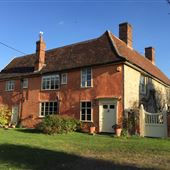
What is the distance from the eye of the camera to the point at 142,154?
1280 cm

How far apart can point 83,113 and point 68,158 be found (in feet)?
47.2

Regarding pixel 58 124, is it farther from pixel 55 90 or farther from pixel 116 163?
pixel 116 163

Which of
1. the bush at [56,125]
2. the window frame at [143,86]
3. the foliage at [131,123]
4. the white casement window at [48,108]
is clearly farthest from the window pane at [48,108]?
the window frame at [143,86]

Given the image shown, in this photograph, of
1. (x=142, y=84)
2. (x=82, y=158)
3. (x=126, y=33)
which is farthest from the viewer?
(x=126, y=33)

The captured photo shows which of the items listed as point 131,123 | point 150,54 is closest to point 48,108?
point 131,123

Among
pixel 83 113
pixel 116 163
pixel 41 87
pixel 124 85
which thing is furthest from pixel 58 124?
pixel 116 163

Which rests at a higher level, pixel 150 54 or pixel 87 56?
pixel 150 54

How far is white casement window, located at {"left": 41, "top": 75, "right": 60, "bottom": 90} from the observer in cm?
2895

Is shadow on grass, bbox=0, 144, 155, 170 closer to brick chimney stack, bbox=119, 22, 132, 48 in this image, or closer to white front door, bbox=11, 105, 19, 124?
white front door, bbox=11, 105, 19, 124

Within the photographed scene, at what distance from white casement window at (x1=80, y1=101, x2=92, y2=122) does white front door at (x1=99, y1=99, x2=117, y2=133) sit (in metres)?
1.21

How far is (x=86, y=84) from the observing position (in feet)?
87.2

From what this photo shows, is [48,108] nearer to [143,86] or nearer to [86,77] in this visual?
[86,77]

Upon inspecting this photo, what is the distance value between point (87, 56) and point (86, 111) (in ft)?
17.3

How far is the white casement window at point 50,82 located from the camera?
95.0 feet
